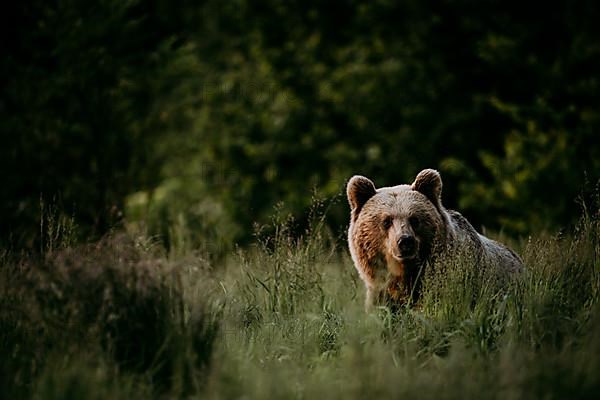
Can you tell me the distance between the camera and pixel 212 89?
15922 millimetres

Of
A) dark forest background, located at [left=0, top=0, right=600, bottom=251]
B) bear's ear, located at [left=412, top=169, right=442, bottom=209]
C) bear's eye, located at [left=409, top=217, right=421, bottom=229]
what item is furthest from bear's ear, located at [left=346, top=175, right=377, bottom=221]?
dark forest background, located at [left=0, top=0, right=600, bottom=251]

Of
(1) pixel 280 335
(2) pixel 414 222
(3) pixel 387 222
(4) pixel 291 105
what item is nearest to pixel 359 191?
(3) pixel 387 222

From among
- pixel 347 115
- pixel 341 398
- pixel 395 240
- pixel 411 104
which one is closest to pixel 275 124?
pixel 347 115

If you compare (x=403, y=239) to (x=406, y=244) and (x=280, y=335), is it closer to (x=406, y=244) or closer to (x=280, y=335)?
(x=406, y=244)

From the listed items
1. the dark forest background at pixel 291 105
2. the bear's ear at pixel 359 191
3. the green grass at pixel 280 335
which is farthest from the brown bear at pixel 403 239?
the dark forest background at pixel 291 105

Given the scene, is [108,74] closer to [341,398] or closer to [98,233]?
[98,233]

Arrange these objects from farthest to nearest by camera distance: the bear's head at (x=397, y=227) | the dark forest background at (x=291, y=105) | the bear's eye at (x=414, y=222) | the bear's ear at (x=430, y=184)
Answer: the dark forest background at (x=291, y=105) < the bear's ear at (x=430, y=184) < the bear's eye at (x=414, y=222) < the bear's head at (x=397, y=227)

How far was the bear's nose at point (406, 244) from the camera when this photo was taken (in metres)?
5.51

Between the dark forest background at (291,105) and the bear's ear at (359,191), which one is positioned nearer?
the bear's ear at (359,191)

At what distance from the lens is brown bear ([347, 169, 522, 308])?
18.6 ft

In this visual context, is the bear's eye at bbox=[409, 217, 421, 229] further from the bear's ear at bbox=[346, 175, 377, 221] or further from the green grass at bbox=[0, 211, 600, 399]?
the bear's ear at bbox=[346, 175, 377, 221]

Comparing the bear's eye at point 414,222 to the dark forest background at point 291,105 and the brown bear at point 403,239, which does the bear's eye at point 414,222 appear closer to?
the brown bear at point 403,239

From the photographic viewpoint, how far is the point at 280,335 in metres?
5.20

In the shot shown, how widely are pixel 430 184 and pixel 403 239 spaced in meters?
0.69
